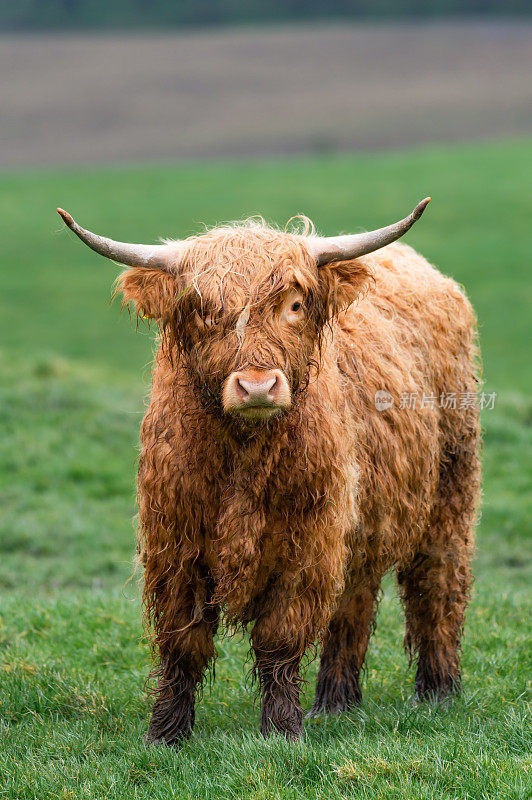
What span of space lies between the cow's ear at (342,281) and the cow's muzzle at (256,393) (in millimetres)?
624

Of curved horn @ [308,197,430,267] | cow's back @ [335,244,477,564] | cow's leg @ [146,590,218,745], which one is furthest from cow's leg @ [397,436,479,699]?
curved horn @ [308,197,430,267]

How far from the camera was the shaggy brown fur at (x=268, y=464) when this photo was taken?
4234 millimetres

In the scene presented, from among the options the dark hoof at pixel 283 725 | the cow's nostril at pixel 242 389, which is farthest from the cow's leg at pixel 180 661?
the cow's nostril at pixel 242 389

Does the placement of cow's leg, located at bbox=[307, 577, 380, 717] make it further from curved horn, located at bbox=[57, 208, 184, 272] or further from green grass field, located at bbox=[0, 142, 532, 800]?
curved horn, located at bbox=[57, 208, 184, 272]

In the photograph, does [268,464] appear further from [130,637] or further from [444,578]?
[130,637]

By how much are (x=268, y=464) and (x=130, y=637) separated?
8.22 ft

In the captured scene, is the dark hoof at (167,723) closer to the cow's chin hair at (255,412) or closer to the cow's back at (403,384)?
the cow's back at (403,384)

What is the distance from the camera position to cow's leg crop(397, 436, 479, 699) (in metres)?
5.76

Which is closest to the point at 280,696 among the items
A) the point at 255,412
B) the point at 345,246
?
the point at 255,412

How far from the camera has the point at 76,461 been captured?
36.2 feet

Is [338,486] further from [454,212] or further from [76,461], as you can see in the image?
[454,212]

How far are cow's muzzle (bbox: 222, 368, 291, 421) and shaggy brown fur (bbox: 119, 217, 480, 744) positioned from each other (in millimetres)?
83

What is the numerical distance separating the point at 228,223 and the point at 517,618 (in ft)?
11.2

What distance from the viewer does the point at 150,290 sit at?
174 inches
